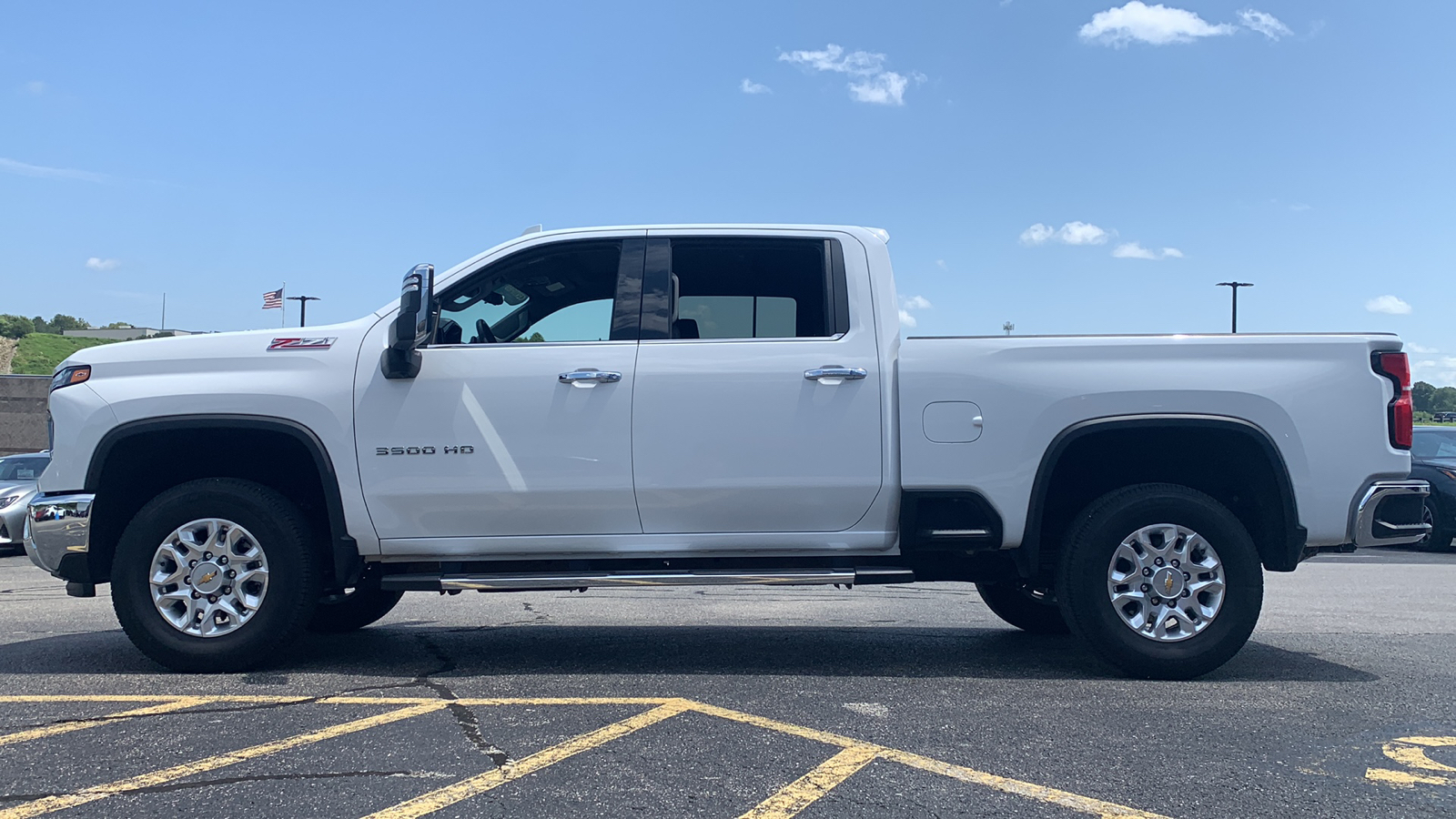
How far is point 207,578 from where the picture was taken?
5086 mm

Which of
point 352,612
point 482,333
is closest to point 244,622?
point 352,612

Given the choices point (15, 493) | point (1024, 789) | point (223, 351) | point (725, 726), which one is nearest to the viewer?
point (1024, 789)

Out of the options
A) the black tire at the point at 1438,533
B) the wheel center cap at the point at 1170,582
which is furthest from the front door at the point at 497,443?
the black tire at the point at 1438,533

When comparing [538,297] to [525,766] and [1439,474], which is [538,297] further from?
[1439,474]

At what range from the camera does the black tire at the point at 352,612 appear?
6.34 metres

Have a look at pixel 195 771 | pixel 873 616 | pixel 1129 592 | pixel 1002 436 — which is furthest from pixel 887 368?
pixel 195 771

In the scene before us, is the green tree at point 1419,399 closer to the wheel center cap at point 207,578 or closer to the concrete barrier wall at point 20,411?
the wheel center cap at point 207,578

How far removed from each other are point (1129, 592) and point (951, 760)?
1.79 meters

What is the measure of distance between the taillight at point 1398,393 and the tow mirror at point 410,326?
439 cm

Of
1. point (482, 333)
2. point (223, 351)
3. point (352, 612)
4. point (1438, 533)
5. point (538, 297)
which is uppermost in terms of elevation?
point (538, 297)

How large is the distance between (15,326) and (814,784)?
14202cm

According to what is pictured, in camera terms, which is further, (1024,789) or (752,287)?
(752,287)

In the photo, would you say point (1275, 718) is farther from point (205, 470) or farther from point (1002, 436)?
point (205, 470)

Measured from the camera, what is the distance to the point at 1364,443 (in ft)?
16.5
